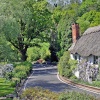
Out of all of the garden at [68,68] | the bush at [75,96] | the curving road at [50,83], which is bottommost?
the curving road at [50,83]

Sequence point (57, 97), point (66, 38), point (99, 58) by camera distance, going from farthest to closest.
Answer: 1. point (66, 38)
2. point (99, 58)
3. point (57, 97)

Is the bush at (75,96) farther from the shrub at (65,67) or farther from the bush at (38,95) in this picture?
the shrub at (65,67)

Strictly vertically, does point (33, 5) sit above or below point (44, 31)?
above

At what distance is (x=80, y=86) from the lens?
30.2 m

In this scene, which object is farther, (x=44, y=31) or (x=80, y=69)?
(x=44, y=31)

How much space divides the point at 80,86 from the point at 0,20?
35.3 feet

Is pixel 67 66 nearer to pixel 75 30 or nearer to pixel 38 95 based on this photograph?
pixel 75 30

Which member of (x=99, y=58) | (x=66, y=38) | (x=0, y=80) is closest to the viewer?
(x=99, y=58)

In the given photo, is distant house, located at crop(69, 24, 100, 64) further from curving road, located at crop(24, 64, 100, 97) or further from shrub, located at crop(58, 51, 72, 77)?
curving road, located at crop(24, 64, 100, 97)

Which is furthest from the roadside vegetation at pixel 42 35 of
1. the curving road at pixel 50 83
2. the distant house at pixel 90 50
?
the curving road at pixel 50 83

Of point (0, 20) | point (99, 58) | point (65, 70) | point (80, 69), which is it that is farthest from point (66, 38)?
point (0, 20)

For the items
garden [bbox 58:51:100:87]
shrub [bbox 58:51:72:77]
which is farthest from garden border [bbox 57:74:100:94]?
shrub [bbox 58:51:72:77]

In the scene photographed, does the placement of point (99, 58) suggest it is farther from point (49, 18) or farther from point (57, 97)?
point (49, 18)

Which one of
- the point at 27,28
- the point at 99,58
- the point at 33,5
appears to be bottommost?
the point at 99,58
